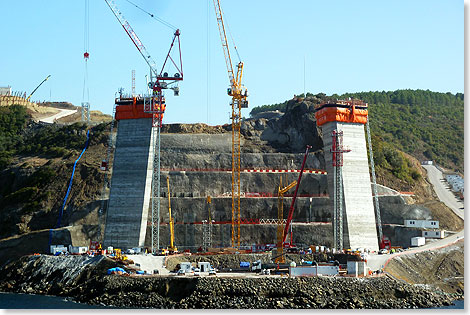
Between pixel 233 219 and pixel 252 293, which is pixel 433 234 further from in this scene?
pixel 252 293

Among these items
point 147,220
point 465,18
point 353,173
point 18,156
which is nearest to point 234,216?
point 147,220

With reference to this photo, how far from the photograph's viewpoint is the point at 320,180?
499 ft

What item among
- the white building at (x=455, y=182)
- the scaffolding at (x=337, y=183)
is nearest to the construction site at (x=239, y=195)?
the scaffolding at (x=337, y=183)

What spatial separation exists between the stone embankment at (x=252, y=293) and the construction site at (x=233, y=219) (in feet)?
0.97

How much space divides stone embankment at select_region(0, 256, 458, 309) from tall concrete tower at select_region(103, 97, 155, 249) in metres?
21.8

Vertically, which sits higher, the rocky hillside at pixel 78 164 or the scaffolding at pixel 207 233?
the rocky hillside at pixel 78 164

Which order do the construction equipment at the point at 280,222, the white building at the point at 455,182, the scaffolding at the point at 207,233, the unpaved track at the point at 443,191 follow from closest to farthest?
the construction equipment at the point at 280,222
the scaffolding at the point at 207,233
the unpaved track at the point at 443,191
the white building at the point at 455,182

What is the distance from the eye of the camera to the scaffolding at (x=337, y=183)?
404ft

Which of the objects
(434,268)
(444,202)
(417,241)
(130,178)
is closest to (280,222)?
(417,241)

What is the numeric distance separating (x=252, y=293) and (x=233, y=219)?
141 feet

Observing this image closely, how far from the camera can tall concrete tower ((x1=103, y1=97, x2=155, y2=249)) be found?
12450 cm

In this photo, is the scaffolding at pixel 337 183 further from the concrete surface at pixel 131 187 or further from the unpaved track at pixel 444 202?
the concrete surface at pixel 131 187

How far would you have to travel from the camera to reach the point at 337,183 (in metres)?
126

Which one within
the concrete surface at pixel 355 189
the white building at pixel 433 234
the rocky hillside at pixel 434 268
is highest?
the concrete surface at pixel 355 189
